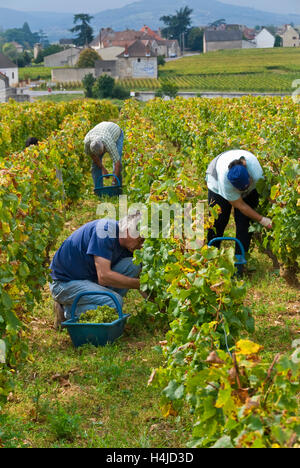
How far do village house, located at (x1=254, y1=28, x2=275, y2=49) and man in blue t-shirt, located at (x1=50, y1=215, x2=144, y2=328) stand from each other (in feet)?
496

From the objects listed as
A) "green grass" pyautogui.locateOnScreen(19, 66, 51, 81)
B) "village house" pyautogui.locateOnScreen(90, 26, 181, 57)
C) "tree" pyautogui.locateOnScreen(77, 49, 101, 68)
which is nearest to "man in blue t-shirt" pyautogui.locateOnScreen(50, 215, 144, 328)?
"tree" pyautogui.locateOnScreen(77, 49, 101, 68)

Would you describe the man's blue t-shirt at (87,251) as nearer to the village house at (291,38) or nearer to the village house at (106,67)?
the village house at (106,67)

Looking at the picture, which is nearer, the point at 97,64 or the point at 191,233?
the point at 191,233

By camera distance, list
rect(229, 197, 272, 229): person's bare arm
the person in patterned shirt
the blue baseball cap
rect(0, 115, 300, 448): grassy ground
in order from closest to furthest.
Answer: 1. rect(0, 115, 300, 448): grassy ground
2. the blue baseball cap
3. rect(229, 197, 272, 229): person's bare arm
4. the person in patterned shirt

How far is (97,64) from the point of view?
90.8m

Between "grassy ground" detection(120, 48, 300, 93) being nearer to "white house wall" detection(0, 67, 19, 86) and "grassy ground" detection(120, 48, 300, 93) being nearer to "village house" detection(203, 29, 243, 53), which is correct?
"white house wall" detection(0, 67, 19, 86)

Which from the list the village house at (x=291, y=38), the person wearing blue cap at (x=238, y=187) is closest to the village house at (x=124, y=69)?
the village house at (x=291, y=38)

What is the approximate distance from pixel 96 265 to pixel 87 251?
130 millimetres

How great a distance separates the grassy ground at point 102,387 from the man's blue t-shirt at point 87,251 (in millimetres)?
515

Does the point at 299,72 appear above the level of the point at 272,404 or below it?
above

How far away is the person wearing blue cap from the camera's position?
5625 millimetres

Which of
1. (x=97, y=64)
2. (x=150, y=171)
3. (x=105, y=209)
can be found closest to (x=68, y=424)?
(x=150, y=171)
